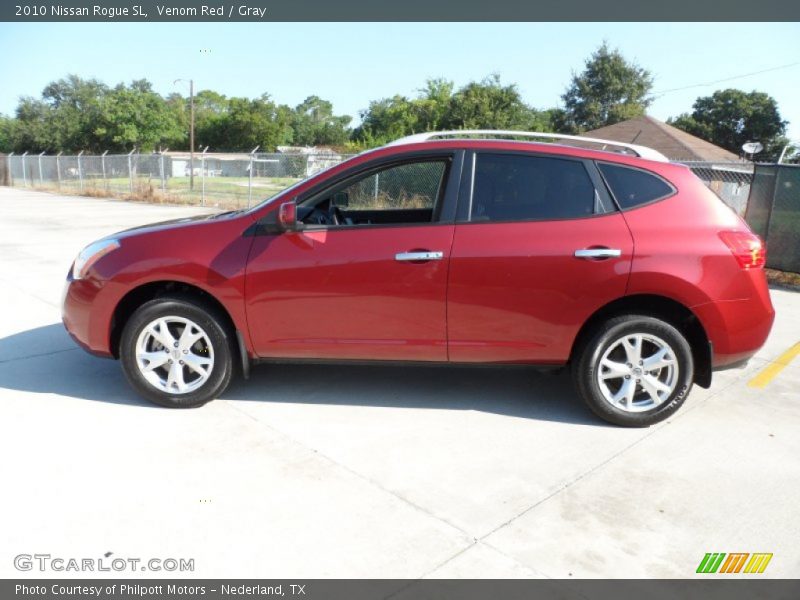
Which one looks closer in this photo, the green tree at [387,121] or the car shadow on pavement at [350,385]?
the car shadow on pavement at [350,385]

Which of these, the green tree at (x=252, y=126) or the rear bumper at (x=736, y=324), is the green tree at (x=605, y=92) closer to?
the green tree at (x=252, y=126)

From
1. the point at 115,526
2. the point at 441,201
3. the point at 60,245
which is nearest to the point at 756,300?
the point at 441,201

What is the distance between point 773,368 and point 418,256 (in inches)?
138

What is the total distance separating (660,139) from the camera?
3431 centimetres

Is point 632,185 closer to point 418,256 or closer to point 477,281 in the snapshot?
point 477,281

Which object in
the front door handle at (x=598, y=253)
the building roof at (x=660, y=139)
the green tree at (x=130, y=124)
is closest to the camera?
the front door handle at (x=598, y=253)

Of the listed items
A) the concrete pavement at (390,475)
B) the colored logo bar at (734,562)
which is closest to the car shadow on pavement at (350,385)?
the concrete pavement at (390,475)

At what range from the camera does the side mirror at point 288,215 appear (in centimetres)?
396

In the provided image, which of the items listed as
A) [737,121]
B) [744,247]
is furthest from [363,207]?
[737,121]

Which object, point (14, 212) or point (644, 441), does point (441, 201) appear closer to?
point (644, 441)

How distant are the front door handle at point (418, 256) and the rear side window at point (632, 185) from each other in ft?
3.88
